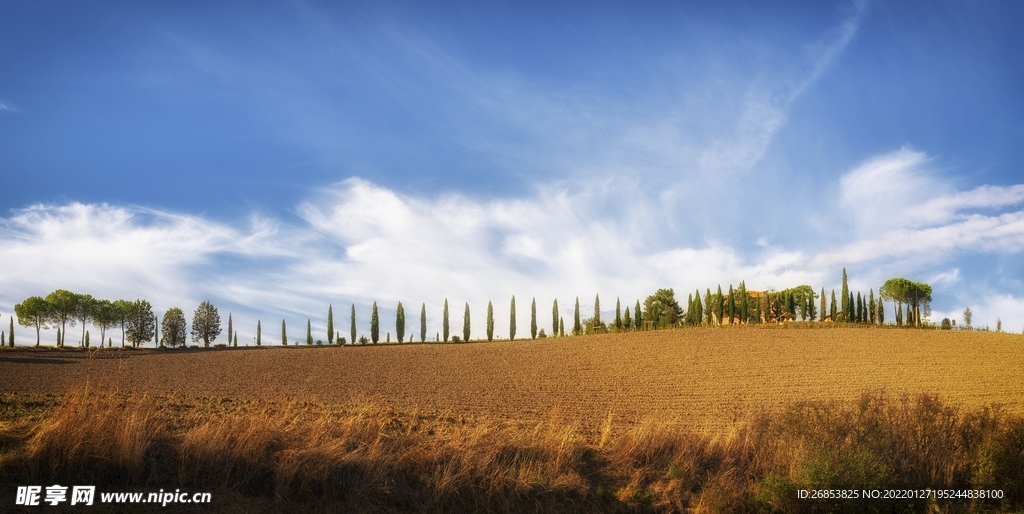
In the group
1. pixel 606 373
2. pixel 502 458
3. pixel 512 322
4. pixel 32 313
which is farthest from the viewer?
pixel 512 322

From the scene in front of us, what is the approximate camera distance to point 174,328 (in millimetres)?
88625

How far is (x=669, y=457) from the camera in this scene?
12.6 metres

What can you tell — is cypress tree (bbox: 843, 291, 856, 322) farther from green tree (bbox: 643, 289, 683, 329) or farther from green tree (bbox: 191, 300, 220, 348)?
green tree (bbox: 191, 300, 220, 348)

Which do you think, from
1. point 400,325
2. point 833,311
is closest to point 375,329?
point 400,325

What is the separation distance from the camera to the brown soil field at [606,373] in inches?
1264

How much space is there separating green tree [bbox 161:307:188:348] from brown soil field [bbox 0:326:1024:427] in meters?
25.5

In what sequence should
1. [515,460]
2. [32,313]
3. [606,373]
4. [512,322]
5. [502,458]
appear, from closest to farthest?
[515,460] → [502,458] → [606,373] → [32,313] → [512,322]

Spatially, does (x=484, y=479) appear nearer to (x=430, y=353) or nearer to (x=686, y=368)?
(x=686, y=368)

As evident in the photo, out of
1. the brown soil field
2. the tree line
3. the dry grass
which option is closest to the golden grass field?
the dry grass

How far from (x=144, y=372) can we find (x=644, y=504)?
45011mm

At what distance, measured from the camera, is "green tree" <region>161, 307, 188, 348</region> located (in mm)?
87375

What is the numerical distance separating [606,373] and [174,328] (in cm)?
7036

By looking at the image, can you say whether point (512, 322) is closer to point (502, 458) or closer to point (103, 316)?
point (103, 316)

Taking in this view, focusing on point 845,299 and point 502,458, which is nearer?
point 502,458
